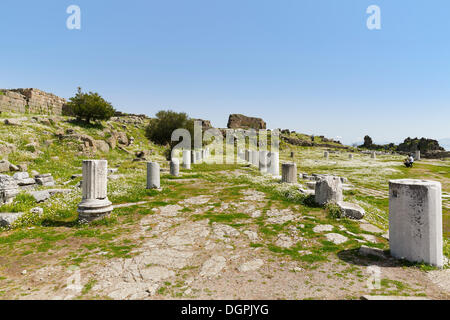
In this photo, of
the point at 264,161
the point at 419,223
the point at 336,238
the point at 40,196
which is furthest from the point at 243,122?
the point at 419,223

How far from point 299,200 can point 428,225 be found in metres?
5.49

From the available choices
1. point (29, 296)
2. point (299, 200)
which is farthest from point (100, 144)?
point (29, 296)

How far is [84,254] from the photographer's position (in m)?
5.43

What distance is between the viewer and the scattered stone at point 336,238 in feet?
19.6

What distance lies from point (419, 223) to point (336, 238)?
1933 millimetres

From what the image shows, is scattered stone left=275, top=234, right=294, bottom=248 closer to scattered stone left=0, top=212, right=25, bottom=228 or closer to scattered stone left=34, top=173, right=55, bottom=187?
scattered stone left=0, top=212, right=25, bottom=228

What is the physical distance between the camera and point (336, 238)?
6.18 m

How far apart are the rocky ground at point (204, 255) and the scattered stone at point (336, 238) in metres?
0.02

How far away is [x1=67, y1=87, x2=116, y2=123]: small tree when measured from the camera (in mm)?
32375

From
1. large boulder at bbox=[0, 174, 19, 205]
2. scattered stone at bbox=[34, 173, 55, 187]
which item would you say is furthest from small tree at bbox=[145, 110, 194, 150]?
large boulder at bbox=[0, 174, 19, 205]

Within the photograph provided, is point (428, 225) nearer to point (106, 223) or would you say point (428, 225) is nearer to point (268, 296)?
point (268, 296)

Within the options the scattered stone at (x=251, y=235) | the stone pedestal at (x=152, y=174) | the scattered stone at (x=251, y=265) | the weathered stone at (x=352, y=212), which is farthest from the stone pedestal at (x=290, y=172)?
the scattered stone at (x=251, y=265)

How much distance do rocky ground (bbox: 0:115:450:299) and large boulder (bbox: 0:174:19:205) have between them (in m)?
0.41
